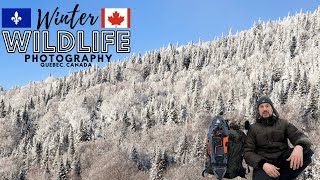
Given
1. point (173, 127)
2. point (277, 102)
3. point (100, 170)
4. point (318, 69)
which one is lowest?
point (100, 170)

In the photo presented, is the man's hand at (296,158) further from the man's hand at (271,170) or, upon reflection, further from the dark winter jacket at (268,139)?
the dark winter jacket at (268,139)

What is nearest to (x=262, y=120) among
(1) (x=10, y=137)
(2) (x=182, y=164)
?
(2) (x=182, y=164)

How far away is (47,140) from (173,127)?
51752mm

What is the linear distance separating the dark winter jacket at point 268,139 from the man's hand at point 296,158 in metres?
0.48

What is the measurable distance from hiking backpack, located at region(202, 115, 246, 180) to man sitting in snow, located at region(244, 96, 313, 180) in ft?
0.63

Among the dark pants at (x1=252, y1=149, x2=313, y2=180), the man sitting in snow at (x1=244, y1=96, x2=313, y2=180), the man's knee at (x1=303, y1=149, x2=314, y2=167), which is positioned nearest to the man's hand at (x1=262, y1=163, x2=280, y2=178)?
the man sitting in snow at (x1=244, y1=96, x2=313, y2=180)

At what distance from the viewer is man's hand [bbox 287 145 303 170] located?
6.77 meters

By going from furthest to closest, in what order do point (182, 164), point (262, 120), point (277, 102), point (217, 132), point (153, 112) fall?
point (153, 112), point (277, 102), point (182, 164), point (262, 120), point (217, 132)

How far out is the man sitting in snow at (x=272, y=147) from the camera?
7.02 meters

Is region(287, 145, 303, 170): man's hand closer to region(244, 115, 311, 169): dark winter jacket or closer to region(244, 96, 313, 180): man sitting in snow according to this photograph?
region(244, 96, 313, 180): man sitting in snow

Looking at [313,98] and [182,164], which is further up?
[313,98]

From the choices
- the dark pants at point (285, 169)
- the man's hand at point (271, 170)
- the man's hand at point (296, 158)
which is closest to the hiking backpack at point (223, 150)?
the dark pants at point (285, 169)

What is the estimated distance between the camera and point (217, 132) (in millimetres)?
7203

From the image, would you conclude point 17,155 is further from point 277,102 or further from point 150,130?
point 277,102
